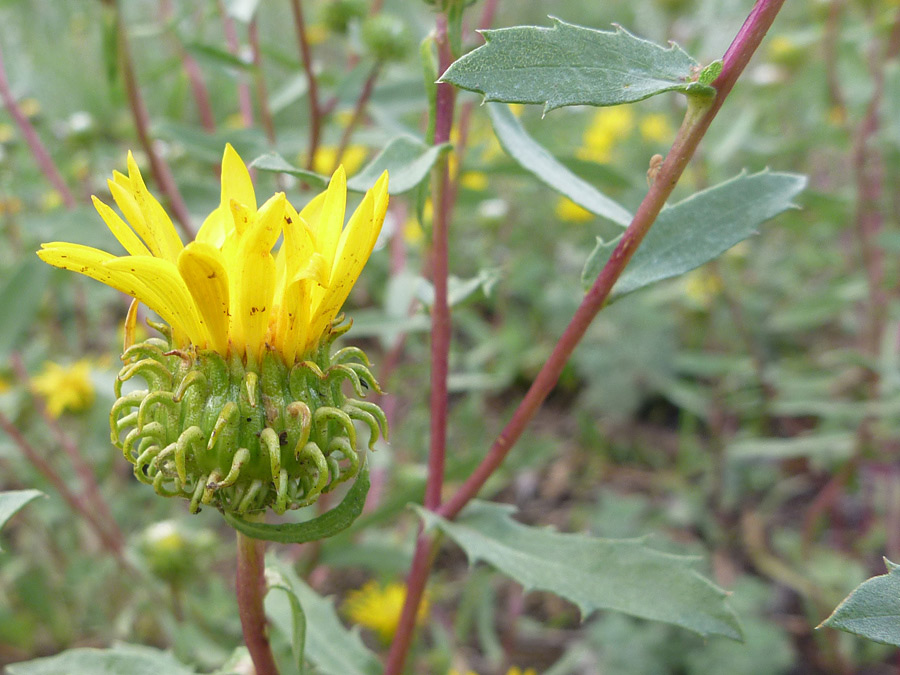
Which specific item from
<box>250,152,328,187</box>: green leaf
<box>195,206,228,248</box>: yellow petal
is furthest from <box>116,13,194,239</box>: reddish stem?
<box>250,152,328,187</box>: green leaf

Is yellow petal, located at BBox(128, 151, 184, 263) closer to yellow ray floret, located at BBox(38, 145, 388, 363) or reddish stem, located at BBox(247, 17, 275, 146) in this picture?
yellow ray floret, located at BBox(38, 145, 388, 363)

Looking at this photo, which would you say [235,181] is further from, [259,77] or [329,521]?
[259,77]

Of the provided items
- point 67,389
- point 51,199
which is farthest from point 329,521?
point 51,199

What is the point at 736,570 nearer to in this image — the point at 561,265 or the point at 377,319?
the point at 377,319

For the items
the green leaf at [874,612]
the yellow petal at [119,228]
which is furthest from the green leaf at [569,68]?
the green leaf at [874,612]

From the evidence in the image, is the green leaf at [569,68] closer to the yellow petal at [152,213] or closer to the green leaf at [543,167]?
the green leaf at [543,167]

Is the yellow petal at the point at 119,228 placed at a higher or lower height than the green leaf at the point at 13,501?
higher

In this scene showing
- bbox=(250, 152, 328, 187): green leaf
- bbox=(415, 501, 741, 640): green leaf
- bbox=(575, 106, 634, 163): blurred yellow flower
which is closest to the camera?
bbox=(250, 152, 328, 187): green leaf
